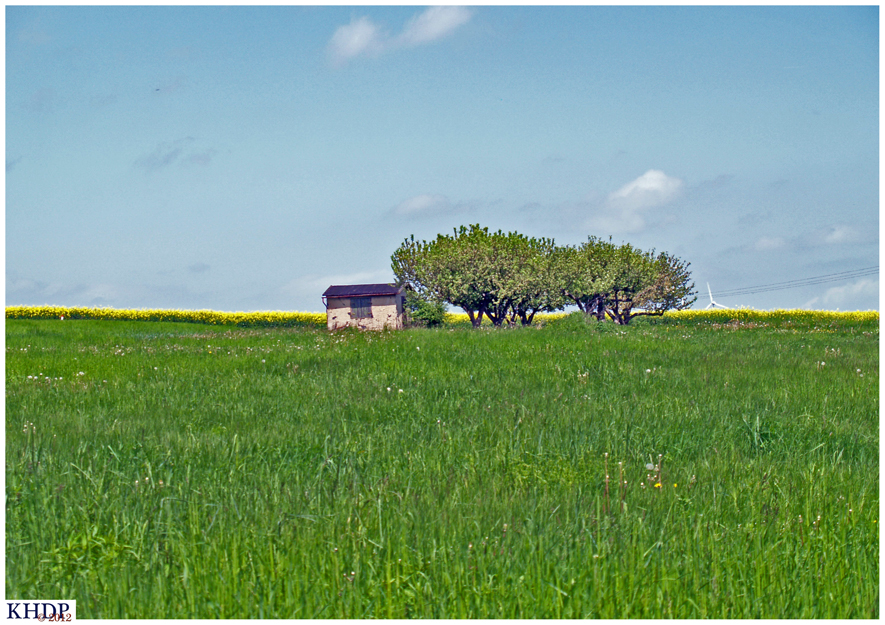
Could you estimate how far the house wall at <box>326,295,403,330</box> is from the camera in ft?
182

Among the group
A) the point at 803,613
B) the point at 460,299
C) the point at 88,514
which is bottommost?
the point at 803,613

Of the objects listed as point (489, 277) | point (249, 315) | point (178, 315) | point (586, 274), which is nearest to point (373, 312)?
point (489, 277)

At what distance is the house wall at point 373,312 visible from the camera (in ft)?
182

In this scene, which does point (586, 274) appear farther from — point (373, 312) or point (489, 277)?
point (373, 312)

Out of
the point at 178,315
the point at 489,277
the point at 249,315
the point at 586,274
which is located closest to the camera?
the point at 489,277

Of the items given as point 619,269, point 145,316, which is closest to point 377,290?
point 619,269

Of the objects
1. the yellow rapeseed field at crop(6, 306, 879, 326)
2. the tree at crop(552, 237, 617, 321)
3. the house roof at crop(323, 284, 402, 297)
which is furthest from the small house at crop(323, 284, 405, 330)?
the tree at crop(552, 237, 617, 321)

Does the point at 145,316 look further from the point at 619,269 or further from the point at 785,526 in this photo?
the point at 785,526

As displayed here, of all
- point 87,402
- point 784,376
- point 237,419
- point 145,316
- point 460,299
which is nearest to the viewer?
point 237,419

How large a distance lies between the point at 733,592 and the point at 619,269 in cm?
5479

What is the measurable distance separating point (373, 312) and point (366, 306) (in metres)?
0.96

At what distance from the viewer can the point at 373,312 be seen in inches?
2201

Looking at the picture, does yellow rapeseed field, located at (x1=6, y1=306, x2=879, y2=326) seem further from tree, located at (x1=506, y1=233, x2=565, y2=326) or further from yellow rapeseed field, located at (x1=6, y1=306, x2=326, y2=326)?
tree, located at (x1=506, y1=233, x2=565, y2=326)

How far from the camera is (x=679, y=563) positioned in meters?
3.46
